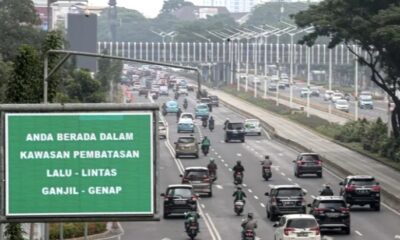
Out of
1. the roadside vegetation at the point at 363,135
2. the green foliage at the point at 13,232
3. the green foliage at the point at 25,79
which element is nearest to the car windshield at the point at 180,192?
the green foliage at the point at 25,79

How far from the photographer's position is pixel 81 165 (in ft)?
114

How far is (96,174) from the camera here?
113ft

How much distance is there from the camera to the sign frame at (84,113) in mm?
34531

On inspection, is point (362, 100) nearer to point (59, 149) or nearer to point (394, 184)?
point (394, 184)

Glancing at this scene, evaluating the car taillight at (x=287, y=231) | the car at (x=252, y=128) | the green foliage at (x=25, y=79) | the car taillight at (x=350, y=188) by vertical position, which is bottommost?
the car at (x=252, y=128)

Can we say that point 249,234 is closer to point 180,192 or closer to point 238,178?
point 180,192

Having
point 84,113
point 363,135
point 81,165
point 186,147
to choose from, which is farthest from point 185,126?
point 81,165

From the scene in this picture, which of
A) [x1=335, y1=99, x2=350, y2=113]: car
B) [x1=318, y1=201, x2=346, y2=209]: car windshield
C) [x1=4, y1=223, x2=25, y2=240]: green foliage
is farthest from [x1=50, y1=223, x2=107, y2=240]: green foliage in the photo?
[x1=335, y1=99, x2=350, y2=113]: car

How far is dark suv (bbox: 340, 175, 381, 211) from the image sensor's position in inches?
2482

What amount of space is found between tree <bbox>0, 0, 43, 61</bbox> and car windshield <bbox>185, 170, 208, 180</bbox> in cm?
4581

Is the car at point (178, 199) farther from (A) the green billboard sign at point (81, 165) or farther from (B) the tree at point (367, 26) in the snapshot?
(B) the tree at point (367, 26)

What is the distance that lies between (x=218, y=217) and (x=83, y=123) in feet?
88.7

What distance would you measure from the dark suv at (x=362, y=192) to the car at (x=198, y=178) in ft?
24.7

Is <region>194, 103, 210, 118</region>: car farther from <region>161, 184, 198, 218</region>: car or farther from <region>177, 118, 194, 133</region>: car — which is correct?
<region>161, 184, 198, 218</region>: car
